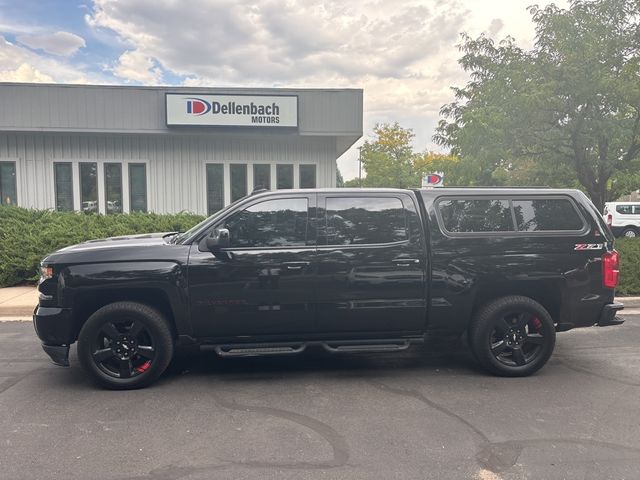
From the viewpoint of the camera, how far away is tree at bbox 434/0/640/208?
9.77 metres

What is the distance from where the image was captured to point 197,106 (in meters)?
14.7

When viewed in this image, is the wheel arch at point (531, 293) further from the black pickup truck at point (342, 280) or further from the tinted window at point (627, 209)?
the tinted window at point (627, 209)

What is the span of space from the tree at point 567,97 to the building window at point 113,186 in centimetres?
1022

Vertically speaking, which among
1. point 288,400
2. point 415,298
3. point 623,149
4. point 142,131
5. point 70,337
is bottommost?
point 288,400

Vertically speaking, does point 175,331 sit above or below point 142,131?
below

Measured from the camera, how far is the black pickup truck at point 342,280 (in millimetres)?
4688

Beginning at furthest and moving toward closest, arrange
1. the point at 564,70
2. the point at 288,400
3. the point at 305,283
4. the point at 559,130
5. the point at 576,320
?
1. the point at 559,130
2. the point at 564,70
3. the point at 576,320
4. the point at 305,283
5. the point at 288,400

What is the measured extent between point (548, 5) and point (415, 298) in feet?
27.6

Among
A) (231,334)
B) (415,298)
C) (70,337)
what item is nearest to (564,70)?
(415,298)

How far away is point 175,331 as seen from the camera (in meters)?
4.84

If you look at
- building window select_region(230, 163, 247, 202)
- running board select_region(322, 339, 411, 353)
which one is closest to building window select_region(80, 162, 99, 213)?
building window select_region(230, 163, 247, 202)

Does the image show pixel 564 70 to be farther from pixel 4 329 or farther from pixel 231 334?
pixel 4 329

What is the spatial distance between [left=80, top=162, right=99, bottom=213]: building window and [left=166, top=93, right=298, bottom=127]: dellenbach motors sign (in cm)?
319

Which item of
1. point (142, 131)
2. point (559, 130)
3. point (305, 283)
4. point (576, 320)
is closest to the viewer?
point (305, 283)
